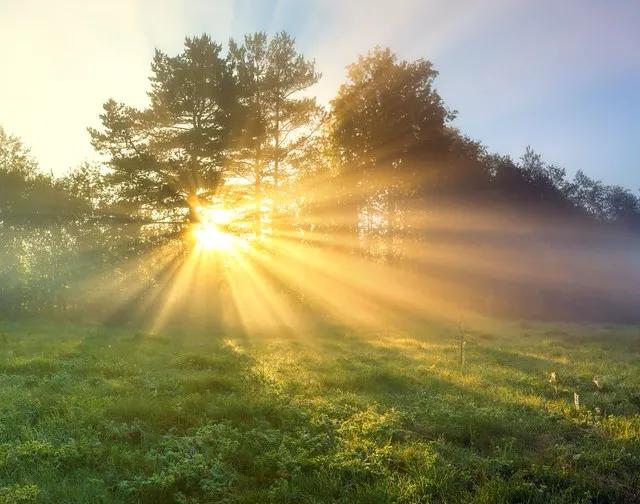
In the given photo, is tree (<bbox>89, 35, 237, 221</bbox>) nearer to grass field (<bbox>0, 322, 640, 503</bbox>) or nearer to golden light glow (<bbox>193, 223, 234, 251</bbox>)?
golden light glow (<bbox>193, 223, 234, 251</bbox>)

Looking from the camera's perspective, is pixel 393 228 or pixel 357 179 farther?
pixel 393 228

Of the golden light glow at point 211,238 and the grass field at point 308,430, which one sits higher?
the golden light glow at point 211,238


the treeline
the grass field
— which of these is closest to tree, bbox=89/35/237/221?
the treeline

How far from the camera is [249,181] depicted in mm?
39281

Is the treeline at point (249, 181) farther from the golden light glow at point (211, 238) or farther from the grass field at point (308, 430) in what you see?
the grass field at point (308, 430)

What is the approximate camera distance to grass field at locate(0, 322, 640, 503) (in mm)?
6543

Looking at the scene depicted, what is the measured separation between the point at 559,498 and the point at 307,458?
11.2 ft

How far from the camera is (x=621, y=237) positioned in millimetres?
64500

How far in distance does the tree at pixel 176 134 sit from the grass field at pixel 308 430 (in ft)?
63.2

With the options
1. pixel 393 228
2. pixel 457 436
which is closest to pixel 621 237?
pixel 393 228

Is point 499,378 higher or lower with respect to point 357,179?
lower

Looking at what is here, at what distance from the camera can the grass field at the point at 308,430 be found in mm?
6543

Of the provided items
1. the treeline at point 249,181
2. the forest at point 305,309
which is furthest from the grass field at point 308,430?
the treeline at point 249,181

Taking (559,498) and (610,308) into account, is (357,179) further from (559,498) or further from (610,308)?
(559,498)
